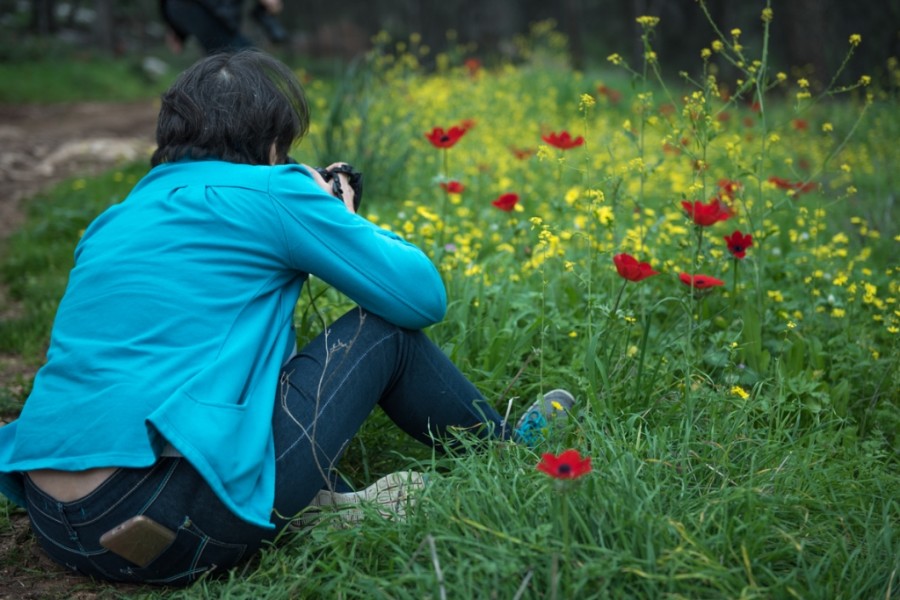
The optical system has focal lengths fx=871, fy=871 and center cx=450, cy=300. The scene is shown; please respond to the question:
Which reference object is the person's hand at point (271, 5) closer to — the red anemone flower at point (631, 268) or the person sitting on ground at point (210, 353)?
the person sitting on ground at point (210, 353)

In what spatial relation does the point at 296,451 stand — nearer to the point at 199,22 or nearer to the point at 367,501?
the point at 367,501

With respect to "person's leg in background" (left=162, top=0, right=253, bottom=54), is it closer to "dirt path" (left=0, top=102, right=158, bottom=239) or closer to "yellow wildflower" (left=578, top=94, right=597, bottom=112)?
"dirt path" (left=0, top=102, right=158, bottom=239)

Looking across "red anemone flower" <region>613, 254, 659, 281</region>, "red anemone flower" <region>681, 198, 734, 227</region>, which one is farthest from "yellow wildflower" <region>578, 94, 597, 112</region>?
"red anemone flower" <region>613, 254, 659, 281</region>

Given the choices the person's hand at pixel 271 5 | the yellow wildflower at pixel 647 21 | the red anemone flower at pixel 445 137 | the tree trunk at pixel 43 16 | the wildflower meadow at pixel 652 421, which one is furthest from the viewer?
the tree trunk at pixel 43 16

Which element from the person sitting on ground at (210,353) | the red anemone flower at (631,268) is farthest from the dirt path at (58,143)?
the red anemone flower at (631,268)

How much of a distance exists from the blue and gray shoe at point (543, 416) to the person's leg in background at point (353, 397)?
0.27ft

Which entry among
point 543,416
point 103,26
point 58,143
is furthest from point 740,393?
point 103,26

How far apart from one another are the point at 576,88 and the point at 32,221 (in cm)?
502

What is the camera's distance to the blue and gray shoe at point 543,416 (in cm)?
218

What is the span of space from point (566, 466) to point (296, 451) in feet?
2.26

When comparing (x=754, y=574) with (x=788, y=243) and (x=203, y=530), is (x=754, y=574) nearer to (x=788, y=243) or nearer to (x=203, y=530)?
(x=203, y=530)

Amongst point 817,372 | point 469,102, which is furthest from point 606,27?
point 817,372

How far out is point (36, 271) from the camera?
4.27 metres

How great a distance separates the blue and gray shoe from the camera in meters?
2.18
